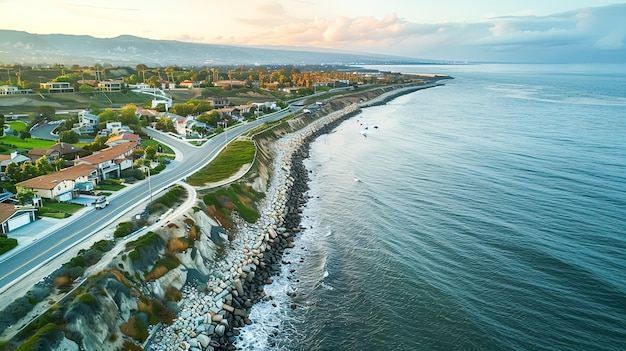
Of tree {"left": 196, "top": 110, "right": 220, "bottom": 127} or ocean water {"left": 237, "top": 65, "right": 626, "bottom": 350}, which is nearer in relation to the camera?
ocean water {"left": 237, "top": 65, "right": 626, "bottom": 350}

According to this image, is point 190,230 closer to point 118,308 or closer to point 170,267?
point 170,267

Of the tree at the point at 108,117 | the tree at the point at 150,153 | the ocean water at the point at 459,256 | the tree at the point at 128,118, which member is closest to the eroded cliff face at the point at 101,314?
the ocean water at the point at 459,256

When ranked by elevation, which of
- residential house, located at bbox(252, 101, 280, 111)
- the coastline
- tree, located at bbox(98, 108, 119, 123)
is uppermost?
residential house, located at bbox(252, 101, 280, 111)

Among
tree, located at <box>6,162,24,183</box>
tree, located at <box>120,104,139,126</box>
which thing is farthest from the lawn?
tree, located at <box>6,162,24,183</box>

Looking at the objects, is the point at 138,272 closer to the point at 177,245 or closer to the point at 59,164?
the point at 177,245

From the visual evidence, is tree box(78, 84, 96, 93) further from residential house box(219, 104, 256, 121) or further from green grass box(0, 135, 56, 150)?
green grass box(0, 135, 56, 150)

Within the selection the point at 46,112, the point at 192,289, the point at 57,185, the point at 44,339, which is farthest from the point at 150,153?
the point at 46,112

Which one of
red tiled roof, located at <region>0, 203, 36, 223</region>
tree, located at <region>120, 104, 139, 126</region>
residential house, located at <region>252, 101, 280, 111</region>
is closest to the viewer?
red tiled roof, located at <region>0, 203, 36, 223</region>

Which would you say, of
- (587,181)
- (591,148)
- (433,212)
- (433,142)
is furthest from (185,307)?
(591,148)
